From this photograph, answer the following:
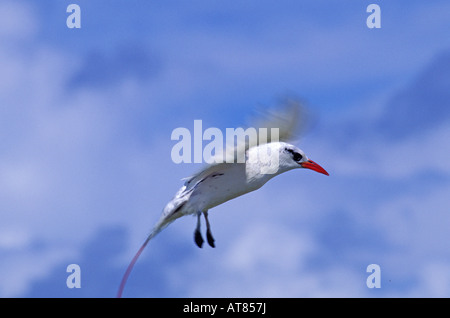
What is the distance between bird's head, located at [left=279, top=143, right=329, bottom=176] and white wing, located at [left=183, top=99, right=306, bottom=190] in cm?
24

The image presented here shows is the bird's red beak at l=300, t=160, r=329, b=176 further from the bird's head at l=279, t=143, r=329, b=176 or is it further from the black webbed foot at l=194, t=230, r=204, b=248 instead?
the black webbed foot at l=194, t=230, r=204, b=248

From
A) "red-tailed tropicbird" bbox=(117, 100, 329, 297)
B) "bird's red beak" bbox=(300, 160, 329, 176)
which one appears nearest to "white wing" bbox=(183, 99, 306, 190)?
"red-tailed tropicbird" bbox=(117, 100, 329, 297)

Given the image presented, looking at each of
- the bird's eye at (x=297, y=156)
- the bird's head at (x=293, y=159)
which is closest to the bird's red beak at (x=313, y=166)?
the bird's head at (x=293, y=159)

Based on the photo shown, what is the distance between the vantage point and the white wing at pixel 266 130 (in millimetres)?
11250

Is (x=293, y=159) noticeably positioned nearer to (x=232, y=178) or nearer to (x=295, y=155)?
(x=295, y=155)

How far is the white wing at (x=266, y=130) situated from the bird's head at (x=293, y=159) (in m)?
0.24

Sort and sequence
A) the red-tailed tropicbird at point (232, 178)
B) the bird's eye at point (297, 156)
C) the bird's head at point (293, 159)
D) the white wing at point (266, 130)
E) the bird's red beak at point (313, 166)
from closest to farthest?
the white wing at point (266, 130)
the red-tailed tropicbird at point (232, 178)
the bird's head at point (293, 159)
the bird's eye at point (297, 156)
the bird's red beak at point (313, 166)


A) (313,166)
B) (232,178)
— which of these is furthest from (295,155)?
(232,178)

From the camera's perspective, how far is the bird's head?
41.0 ft

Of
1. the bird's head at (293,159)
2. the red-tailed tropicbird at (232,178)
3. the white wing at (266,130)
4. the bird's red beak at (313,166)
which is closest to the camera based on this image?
the white wing at (266,130)

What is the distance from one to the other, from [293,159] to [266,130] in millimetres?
1031

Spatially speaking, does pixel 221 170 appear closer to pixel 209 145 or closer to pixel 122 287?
pixel 209 145

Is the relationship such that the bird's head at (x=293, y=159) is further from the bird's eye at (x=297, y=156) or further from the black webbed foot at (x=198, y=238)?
the black webbed foot at (x=198, y=238)

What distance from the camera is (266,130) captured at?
11.9 meters
